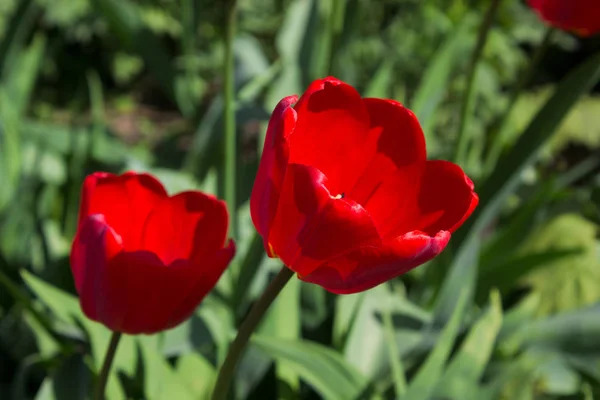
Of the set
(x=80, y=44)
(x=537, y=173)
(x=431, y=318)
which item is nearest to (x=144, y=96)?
(x=80, y=44)

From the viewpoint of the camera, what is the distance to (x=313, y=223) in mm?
501

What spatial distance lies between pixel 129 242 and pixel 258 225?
192 millimetres

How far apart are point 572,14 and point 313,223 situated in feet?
2.49

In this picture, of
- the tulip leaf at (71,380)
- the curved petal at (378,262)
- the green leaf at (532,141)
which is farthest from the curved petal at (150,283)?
the green leaf at (532,141)

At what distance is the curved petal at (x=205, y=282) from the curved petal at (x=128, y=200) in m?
0.10

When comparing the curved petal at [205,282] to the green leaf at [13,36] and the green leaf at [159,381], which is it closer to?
the green leaf at [159,381]

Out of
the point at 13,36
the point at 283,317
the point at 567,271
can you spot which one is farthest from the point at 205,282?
the point at 13,36

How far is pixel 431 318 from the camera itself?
3.64ft

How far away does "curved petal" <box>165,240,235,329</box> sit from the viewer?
0.57 metres

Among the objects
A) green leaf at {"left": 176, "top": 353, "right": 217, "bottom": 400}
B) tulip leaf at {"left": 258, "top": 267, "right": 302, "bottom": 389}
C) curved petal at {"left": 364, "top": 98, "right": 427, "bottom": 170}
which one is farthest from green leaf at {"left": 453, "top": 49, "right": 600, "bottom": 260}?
curved petal at {"left": 364, "top": 98, "right": 427, "bottom": 170}

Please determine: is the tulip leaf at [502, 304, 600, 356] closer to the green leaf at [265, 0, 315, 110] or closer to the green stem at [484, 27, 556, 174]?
the green stem at [484, 27, 556, 174]

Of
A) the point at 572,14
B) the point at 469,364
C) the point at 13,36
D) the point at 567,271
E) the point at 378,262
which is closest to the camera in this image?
the point at 378,262

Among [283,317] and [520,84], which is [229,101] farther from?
[520,84]

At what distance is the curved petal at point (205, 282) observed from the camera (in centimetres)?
57
